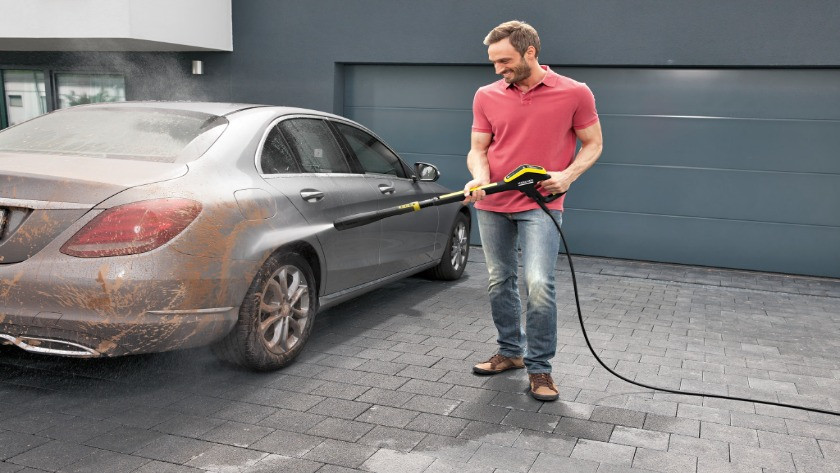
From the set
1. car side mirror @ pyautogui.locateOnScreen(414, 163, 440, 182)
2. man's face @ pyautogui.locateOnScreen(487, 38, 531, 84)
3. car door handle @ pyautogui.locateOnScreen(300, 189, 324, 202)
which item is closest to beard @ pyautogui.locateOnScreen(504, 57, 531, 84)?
man's face @ pyautogui.locateOnScreen(487, 38, 531, 84)

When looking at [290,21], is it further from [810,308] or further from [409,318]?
[810,308]

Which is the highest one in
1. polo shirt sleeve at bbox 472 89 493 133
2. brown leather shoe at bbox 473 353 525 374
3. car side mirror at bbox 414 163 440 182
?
polo shirt sleeve at bbox 472 89 493 133

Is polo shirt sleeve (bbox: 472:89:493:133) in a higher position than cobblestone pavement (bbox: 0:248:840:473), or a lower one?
higher

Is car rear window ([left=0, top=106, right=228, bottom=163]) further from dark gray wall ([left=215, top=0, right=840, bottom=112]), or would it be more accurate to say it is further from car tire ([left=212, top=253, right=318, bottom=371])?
dark gray wall ([left=215, top=0, right=840, bottom=112])

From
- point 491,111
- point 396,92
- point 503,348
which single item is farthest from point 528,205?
point 396,92

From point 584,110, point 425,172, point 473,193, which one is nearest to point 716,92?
point 425,172

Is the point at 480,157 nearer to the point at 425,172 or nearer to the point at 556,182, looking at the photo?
the point at 556,182

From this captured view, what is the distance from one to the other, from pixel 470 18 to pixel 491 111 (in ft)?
18.5

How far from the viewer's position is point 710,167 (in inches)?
336

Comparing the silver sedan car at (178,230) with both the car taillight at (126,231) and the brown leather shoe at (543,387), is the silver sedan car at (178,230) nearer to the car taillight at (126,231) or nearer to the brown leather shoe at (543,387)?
the car taillight at (126,231)

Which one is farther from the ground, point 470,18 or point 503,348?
point 470,18

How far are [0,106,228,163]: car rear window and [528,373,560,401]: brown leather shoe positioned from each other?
2.08 m

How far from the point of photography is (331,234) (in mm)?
4574

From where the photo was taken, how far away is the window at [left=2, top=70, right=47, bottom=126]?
38.8 ft
